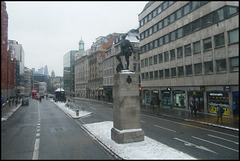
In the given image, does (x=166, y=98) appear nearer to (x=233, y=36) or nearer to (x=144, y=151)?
(x=144, y=151)

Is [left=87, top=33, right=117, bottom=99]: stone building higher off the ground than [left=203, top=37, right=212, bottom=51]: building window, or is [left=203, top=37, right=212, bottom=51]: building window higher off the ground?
[left=87, top=33, right=117, bottom=99]: stone building

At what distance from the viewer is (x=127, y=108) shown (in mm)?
10836

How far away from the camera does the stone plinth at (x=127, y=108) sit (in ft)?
34.6

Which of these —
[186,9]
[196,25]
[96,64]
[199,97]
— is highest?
[96,64]

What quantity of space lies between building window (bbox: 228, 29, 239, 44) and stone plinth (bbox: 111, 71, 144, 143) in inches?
283

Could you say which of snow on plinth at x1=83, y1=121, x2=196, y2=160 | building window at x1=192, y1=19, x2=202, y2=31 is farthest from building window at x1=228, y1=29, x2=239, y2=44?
snow on plinth at x1=83, y1=121, x2=196, y2=160

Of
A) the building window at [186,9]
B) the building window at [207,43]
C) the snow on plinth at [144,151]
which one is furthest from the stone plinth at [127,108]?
the building window at [186,9]

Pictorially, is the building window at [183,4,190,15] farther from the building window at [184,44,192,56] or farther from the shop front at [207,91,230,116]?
the shop front at [207,91,230,116]

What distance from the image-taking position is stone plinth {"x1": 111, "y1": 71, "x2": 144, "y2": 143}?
10.6 m

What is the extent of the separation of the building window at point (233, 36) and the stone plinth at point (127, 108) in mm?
7195

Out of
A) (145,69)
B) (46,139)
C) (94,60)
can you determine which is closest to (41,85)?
(94,60)

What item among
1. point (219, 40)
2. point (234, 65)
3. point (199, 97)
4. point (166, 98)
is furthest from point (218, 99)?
point (166, 98)

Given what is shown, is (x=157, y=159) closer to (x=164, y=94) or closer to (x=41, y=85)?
(x=164, y=94)

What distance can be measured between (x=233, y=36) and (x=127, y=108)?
25.6 feet
